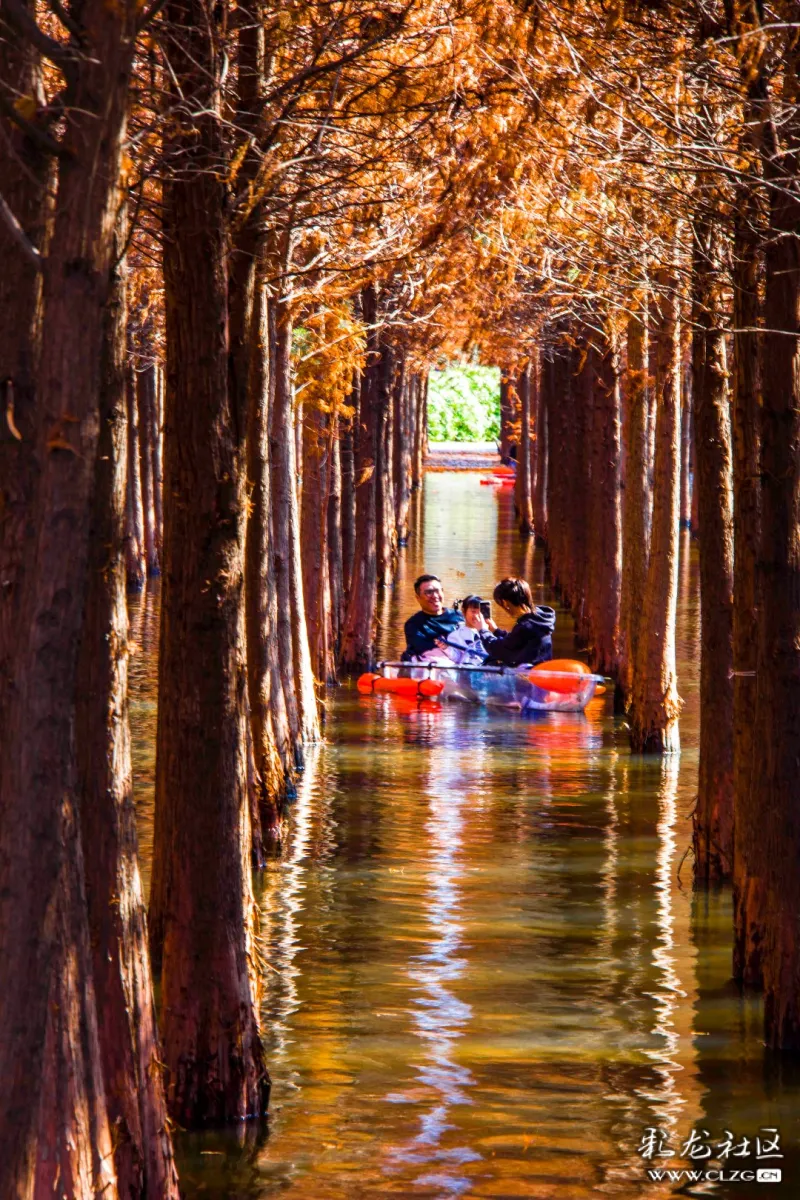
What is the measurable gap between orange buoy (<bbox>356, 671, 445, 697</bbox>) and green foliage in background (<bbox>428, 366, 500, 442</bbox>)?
69367 millimetres

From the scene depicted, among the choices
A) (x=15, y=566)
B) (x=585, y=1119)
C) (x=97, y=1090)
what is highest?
(x=15, y=566)

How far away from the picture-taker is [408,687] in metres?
21.8

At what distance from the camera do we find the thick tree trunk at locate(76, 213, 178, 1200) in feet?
20.7

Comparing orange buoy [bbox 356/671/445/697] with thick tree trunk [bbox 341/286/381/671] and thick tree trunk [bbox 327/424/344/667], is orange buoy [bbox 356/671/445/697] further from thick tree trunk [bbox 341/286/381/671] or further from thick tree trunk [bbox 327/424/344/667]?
thick tree trunk [bbox 341/286/381/671]

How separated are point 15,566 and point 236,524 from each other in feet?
8.41

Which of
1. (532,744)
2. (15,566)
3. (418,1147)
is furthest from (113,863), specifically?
(532,744)

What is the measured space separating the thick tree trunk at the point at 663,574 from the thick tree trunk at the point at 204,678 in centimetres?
891

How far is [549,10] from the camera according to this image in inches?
371

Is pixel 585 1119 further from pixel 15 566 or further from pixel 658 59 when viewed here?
pixel 658 59

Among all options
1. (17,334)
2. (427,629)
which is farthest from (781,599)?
(427,629)

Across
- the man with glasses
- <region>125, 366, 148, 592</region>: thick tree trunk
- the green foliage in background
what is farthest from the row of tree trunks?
the green foliage in background

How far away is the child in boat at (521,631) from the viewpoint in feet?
69.9

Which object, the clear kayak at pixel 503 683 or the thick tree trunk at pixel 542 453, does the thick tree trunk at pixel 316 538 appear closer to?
the clear kayak at pixel 503 683

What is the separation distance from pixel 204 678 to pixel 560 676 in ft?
43.5
